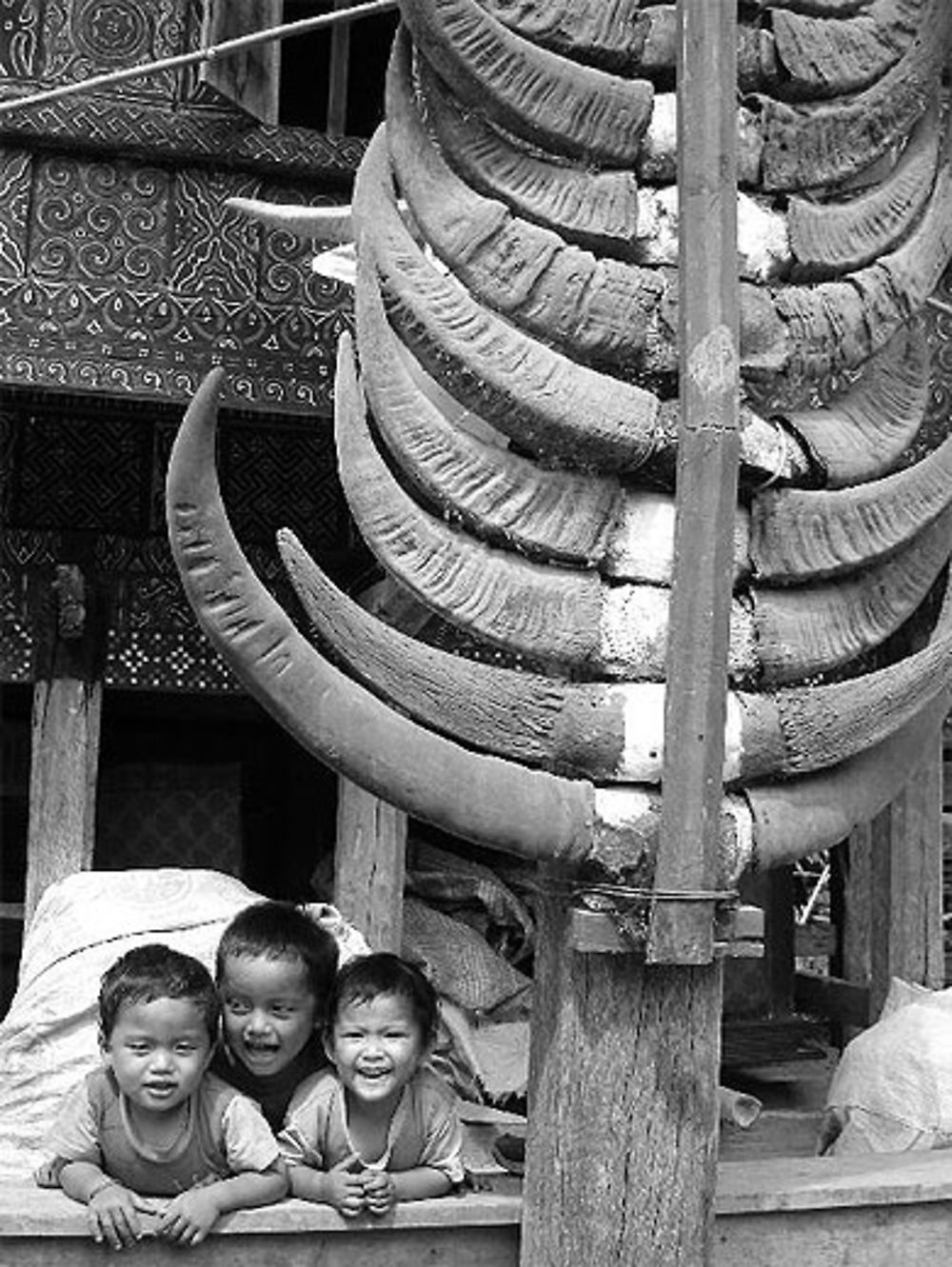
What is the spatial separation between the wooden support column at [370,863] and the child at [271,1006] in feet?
9.89

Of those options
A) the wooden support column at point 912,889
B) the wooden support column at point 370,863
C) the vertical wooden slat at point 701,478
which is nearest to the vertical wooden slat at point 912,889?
the wooden support column at point 912,889

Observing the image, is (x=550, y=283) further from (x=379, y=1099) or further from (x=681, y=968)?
(x=379, y=1099)

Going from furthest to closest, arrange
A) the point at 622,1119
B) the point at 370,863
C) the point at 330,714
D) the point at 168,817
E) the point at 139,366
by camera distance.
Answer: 1. the point at 168,817
2. the point at 370,863
3. the point at 139,366
4. the point at 622,1119
5. the point at 330,714

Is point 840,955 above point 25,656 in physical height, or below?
below

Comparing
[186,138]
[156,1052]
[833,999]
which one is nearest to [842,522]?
[156,1052]

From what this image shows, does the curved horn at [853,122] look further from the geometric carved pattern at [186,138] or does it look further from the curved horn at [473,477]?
the geometric carved pattern at [186,138]

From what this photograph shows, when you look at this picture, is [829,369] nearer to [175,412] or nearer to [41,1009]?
[41,1009]

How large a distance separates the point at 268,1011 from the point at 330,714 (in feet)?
2.56

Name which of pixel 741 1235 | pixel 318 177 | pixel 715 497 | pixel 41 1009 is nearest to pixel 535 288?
pixel 715 497

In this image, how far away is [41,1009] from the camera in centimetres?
400

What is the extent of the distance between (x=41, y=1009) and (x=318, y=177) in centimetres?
295

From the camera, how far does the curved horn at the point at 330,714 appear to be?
2.44 meters

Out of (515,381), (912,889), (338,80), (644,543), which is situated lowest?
(912,889)

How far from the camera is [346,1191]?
2691 millimetres
